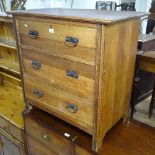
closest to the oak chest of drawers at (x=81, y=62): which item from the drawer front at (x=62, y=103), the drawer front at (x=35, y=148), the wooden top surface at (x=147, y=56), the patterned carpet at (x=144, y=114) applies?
the drawer front at (x=62, y=103)

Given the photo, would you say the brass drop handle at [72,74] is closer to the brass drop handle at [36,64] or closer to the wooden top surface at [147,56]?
the brass drop handle at [36,64]

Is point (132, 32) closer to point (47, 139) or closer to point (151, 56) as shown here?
point (151, 56)

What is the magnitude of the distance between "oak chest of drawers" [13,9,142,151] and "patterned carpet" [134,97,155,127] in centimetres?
78

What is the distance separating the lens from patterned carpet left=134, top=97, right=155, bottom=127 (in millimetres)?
1982

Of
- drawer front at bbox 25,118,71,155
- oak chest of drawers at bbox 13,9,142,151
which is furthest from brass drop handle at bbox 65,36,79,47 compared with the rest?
drawer front at bbox 25,118,71,155

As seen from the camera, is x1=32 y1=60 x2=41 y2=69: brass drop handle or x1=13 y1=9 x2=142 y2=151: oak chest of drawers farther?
x1=32 y1=60 x2=41 y2=69: brass drop handle

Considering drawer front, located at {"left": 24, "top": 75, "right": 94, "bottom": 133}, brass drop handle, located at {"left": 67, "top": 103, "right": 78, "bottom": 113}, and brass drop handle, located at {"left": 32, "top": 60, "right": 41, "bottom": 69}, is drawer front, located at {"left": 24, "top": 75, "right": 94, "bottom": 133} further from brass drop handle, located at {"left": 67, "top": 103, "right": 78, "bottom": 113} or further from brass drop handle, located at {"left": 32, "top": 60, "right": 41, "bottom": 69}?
brass drop handle, located at {"left": 32, "top": 60, "right": 41, "bottom": 69}

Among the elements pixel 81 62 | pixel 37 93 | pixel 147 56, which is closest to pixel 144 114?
pixel 147 56

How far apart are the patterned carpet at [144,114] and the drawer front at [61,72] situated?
3.78 ft

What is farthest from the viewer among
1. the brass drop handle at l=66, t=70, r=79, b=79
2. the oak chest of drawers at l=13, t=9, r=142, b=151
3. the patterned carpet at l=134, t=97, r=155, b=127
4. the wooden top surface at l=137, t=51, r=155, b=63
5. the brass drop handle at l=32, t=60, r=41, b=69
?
the patterned carpet at l=134, t=97, r=155, b=127

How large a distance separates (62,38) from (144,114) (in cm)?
146

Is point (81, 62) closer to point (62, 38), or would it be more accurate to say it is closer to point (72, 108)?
point (62, 38)

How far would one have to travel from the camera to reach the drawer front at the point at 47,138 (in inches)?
48.8

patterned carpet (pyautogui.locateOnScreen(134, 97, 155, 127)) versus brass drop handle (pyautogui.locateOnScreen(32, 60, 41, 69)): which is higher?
brass drop handle (pyautogui.locateOnScreen(32, 60, 41, 69))
